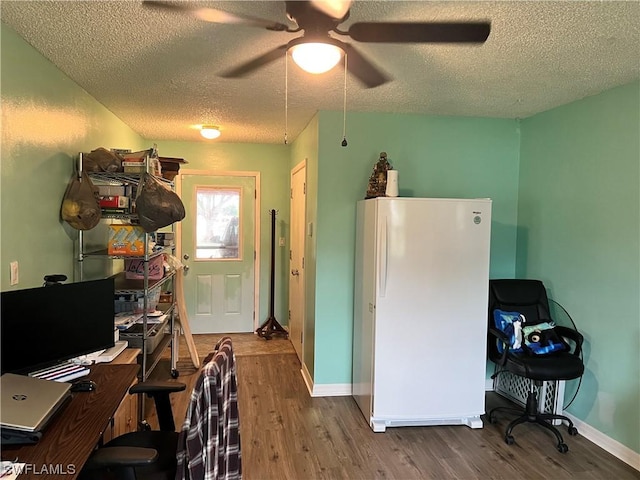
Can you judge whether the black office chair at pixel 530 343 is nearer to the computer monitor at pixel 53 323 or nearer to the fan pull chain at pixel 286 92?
the fan pull chain at pixel 286 92

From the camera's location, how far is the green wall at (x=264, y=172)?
526 centimetres

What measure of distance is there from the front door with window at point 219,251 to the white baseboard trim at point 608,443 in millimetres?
3618

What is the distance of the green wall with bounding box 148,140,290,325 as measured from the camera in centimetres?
526

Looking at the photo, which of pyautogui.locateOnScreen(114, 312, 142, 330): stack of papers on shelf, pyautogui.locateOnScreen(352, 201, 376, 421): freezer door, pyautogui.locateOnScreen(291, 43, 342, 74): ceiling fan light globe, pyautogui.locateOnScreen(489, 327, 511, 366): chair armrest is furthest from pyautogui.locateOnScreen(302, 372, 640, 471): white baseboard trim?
pyautogui.locateOnScreen(291, 43, 342, 74): ceiling fan light globe

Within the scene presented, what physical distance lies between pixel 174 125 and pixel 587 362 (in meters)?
3.90

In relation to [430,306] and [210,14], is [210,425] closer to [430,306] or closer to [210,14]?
[210,14]

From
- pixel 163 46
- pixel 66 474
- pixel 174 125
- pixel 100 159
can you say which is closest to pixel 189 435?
pixel 66 474

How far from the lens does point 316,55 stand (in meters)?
1.75

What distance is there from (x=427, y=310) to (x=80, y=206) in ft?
7.61

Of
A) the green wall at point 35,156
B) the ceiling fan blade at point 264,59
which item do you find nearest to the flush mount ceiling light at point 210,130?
the green wall at point 35,156

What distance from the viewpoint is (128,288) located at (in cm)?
308

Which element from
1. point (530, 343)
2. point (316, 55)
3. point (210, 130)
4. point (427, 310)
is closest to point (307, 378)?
point (427, 310)

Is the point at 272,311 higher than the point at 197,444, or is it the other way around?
the point at 197,444

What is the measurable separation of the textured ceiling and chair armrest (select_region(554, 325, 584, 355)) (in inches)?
63.0
